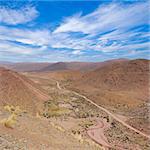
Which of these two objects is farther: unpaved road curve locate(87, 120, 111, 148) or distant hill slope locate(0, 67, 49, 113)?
distant hill slope locate(0, 67, 49, 113)

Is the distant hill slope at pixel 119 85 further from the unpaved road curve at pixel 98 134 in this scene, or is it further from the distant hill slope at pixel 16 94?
the unpaved road curve at pixel 98 134

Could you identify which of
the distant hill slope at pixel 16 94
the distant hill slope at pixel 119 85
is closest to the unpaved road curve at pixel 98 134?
the distant hill slope at pixel 16 94

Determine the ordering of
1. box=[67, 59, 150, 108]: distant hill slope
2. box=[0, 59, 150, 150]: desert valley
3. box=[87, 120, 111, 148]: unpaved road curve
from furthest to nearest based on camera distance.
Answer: box=[67, 59, 150, 108]: distant hill slope
box=[87, 120, 111, 148]: unpaved road curve
box=[0, 59, 150, 150]: desert valley

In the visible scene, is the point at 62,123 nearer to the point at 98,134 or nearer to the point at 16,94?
the point at 98,134

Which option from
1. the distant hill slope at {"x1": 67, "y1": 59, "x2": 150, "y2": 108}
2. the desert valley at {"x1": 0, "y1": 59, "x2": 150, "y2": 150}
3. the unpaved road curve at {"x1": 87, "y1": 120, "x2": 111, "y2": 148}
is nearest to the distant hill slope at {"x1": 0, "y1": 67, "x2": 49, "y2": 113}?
the desert valley at {"x1": 0, "y1": 59, "x2": 150, "y2": 150}

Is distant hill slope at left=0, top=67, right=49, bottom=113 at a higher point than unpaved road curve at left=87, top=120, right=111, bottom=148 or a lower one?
higher

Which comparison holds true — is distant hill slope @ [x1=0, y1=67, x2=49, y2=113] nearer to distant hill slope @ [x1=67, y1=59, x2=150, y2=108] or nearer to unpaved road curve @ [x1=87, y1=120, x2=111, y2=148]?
unpaved road curve @ [x1=87, y1=120, x2=111, y2=148]
